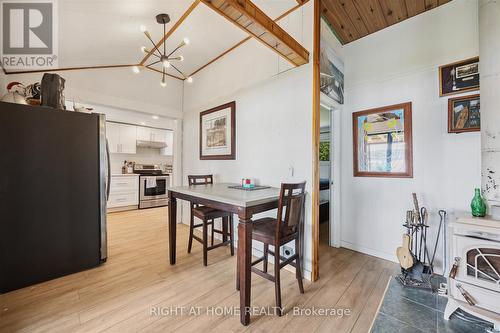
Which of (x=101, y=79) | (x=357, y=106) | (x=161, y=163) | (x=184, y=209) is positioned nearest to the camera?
(x=357, y=106)

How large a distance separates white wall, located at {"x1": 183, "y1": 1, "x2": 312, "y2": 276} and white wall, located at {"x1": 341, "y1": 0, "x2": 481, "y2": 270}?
1.05 meters

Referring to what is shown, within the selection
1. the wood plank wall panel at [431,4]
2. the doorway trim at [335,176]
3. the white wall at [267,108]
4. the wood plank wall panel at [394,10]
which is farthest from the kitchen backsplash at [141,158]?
the wood plank wall panel at [431,4]

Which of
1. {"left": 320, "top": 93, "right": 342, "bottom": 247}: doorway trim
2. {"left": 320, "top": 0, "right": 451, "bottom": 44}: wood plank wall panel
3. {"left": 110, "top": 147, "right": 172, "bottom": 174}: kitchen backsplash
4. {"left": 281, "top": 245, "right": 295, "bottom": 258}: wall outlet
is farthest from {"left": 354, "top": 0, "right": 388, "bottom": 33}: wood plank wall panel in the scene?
{"left": 110, "top": 147, "right": 172, "bottom": 174}: kitchen backsplash

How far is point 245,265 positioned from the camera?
5.00ft

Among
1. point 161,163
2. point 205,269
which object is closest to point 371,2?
point 205,269

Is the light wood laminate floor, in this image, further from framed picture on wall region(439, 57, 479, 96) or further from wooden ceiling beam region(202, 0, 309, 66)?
wooden ceiling beam region(202, 0, 309, 66)

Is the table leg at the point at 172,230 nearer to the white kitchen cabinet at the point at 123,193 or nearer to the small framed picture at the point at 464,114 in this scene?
the small framed picture at the point at 464,114

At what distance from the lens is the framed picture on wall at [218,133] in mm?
3080

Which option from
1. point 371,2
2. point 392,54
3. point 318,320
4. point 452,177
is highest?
point 371,2

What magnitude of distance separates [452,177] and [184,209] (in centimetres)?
407

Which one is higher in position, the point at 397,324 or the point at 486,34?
the point at 486,34

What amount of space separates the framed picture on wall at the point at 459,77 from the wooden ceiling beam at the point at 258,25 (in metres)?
Result: 1.46

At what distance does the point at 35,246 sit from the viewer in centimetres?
196

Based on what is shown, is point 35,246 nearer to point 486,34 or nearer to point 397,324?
point 397,324
